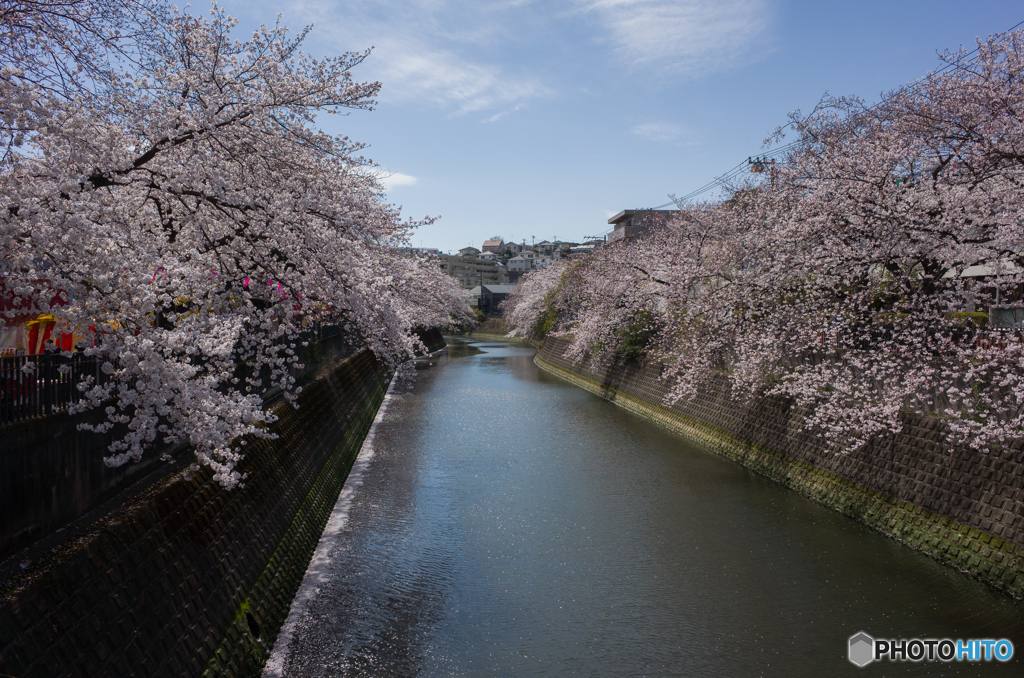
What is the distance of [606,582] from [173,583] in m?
5.87

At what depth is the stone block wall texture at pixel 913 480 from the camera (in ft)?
29.0

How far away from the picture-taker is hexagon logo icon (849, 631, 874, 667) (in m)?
7.54

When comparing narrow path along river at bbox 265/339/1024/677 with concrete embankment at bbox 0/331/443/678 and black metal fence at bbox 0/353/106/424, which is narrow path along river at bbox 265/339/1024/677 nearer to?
concrete embankment at bbox 0/331/443/678

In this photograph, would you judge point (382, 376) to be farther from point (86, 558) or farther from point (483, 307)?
point (483, 307)

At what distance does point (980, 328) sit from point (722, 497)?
5635 mm

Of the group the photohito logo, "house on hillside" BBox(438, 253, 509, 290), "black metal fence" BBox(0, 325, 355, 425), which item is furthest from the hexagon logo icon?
"house on hillside" BBox(438, 253, 509, 290)

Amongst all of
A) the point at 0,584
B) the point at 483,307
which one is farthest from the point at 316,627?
the point at 483,307

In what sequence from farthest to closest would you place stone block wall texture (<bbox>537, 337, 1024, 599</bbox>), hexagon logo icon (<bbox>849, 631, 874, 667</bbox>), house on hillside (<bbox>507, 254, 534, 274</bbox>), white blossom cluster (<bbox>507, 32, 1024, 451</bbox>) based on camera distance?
house on hillside (<bbox>507, 254, 534, 274</bbox>) → white blossom cluster (<bbox>507, 32, 1024, 451</bbox>) → stone block wall texture (<bbox>537, 337, 1024, 599</bbox>) → hexagon logo icon (<bbox>849, 631, 874, 667</bbox>)

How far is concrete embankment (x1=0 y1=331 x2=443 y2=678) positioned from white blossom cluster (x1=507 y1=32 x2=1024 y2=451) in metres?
9.80

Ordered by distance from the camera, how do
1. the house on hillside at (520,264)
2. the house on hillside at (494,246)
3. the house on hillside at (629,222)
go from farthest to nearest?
1. the house on hillside at (494,246)
2. the house on hillside at (520,264)
3. the house on hillside at (629,222)

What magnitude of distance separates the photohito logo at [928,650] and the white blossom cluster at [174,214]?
744cm

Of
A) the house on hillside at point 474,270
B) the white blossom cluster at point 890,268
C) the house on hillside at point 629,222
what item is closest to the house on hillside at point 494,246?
the house on hillside at point 474,270

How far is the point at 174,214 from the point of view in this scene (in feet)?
30.8

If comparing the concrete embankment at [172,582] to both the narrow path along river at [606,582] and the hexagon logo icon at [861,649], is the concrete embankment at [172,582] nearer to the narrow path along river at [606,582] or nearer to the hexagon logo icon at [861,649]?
the narrow path along river at [606,582]
